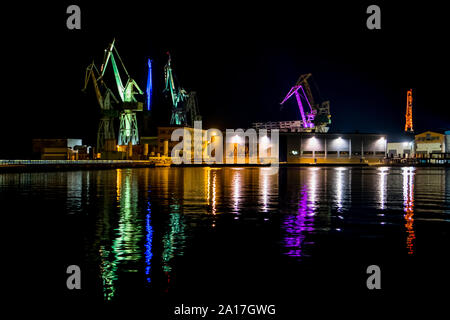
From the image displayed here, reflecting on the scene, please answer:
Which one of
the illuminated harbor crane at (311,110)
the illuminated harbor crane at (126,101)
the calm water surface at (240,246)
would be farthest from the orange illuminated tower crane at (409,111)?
the calm water surface at (240,246)

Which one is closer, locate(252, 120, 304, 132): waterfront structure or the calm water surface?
the calm water surface

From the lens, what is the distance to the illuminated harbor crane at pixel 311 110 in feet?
474

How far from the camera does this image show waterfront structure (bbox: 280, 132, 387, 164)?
105m

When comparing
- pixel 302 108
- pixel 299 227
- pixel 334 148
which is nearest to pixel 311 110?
pixel 302 108

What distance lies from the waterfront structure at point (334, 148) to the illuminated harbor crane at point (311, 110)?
35098 millimetres

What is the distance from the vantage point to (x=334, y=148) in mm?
105312

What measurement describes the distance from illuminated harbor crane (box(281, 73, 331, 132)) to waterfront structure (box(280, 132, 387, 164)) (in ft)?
115

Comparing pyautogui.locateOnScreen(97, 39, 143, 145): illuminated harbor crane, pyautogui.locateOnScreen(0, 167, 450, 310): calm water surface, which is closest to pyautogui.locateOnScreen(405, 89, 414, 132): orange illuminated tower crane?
pyautogui.locateOnScreen(97, 39, 143, 145): illuminated harbor crane

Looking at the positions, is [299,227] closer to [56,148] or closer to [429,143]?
[56,148]

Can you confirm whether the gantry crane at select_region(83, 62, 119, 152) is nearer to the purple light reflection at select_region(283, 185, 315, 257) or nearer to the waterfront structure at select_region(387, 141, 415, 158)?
the waterfront structure at select_region(387, 141, 415, 158)
